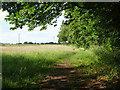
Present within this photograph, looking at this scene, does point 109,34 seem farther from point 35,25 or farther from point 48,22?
point 35,25

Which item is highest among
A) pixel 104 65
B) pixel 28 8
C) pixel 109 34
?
pixel 28 8

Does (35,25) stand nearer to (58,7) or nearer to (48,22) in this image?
(48,22)

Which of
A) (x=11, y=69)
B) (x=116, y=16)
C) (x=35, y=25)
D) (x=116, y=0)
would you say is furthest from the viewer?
(x=35, y=25)

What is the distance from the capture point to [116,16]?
14.8ft

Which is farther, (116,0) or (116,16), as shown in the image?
(116,0)

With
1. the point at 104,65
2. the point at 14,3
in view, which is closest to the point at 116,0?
the point at 104,65

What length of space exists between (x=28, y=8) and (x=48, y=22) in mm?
1653

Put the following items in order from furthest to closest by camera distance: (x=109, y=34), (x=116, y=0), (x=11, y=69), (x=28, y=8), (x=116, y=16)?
(x=109, y=34) → (x=11, y=69) → (x=28, y=8) → (x=116, y=0) → (x=116, y=16)

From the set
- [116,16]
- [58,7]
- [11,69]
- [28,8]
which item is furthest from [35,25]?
[116,16]

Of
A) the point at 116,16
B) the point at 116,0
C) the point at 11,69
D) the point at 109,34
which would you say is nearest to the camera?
the point at 116,16

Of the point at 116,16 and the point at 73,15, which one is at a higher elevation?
the point at 73,15

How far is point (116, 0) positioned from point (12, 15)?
527 cm

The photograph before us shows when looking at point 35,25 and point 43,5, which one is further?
point 35,25

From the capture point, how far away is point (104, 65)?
7.32m
